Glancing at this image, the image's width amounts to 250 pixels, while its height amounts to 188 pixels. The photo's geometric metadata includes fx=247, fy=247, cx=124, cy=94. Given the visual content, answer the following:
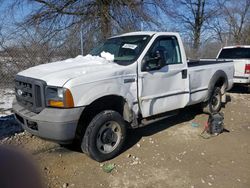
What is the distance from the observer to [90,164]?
3955mm

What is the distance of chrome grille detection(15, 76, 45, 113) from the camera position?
142 inches

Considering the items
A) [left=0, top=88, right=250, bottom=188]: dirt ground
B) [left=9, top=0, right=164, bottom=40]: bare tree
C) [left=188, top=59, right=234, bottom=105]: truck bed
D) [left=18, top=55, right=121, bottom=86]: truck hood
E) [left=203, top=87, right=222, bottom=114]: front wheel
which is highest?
[left=9, top=0, right=164, bottom=40]: bare tree

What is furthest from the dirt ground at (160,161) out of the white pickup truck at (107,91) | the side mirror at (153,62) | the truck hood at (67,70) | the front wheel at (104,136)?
the side mirror at (153,62)

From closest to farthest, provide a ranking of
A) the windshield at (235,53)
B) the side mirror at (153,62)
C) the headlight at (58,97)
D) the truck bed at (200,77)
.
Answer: the headlight at (58,97) → the side mirror at (153,62) → the truck bed at (200,77) → the windshield at (235,53)

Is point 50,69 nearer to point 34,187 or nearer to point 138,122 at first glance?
point 138,122

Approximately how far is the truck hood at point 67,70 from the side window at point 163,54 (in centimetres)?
67

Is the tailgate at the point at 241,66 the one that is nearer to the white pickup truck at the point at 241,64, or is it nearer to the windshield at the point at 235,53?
the white pickup truck at the point at 241,64

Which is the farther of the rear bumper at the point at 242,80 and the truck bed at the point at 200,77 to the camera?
the rear bumper at the point at 242,80

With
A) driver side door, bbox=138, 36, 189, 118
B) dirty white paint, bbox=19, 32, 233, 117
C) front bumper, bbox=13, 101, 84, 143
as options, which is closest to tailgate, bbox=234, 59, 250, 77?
dirty white paint, bbox=19, 32, 233, 117

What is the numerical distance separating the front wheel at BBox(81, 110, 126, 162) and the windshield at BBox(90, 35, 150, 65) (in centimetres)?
101

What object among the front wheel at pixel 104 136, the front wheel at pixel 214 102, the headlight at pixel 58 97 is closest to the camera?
the headlight at pixel 58 97

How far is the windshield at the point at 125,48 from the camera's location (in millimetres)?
4441

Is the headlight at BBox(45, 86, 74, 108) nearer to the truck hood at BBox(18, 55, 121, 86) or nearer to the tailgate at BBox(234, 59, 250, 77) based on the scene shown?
the truck hood at BBox(18, 55, 121, 86)

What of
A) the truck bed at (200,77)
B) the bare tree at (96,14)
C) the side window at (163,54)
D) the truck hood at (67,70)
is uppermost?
the bare tree at (96,14)
